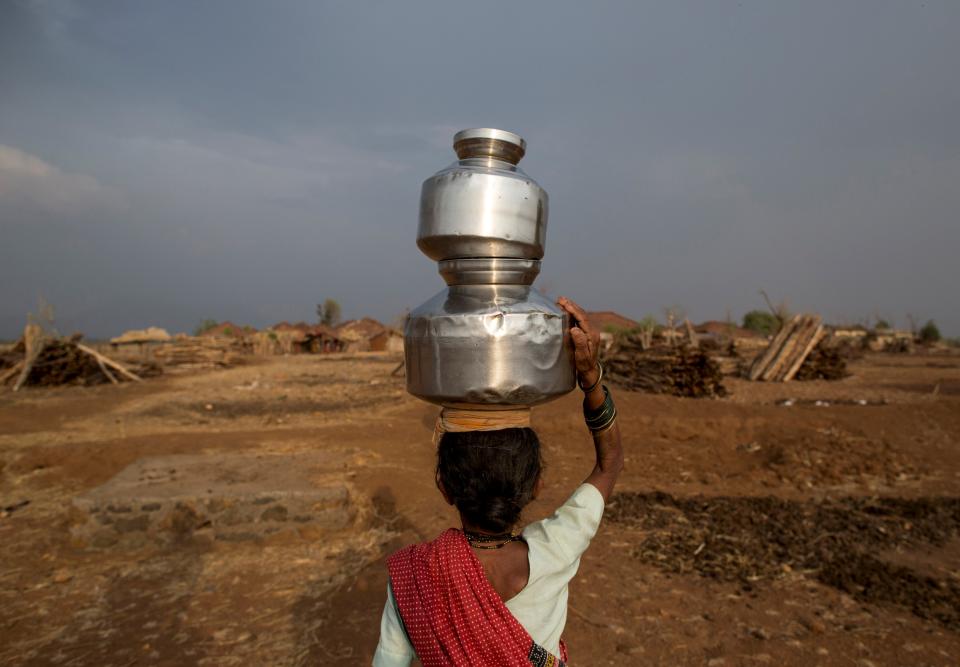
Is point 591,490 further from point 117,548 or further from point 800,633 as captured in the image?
point 117,548

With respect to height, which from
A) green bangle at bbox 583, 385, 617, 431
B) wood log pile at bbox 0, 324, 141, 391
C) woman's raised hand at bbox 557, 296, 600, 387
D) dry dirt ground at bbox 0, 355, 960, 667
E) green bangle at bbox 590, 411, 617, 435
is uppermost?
woman's raised hand at bbox 557, 296, 600, 387

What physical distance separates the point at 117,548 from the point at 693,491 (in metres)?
4.92

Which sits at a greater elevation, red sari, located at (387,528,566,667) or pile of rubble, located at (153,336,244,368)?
red sari, located at (387,528,566,667)

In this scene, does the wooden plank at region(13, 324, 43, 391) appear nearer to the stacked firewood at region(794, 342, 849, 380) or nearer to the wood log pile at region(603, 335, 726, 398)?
the wood log pile at region(603, 335, 726, 398)

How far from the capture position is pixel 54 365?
558 inches

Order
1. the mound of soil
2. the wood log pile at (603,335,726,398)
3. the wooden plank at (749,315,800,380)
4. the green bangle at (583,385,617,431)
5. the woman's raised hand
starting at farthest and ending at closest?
the wooden plank at (749,315,800,380), the wood log pile at (603,335,726,398), the mound of soil, the green bangle at (583,385,617,431), the woman's raised hand

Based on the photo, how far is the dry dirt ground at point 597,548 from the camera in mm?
2947

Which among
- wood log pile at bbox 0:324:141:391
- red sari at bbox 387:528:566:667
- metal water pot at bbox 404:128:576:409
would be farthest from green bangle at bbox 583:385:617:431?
wood log pile at bbox 0:324:141:391

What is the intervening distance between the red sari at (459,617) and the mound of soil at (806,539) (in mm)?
3000

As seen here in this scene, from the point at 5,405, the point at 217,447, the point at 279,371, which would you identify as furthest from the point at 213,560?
the point at 279,371

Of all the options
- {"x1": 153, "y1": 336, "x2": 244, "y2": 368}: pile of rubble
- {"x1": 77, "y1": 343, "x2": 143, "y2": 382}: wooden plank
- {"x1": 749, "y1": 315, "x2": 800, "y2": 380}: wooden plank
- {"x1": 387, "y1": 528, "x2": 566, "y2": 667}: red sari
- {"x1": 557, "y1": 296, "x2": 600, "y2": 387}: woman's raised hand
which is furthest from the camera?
{"x1": 153, "y1": 336, "x2": 244, "y2": 368}: pile of rubble

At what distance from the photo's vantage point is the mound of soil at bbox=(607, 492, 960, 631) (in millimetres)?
3441

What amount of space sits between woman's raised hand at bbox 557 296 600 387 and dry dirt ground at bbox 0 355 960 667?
2.15 m

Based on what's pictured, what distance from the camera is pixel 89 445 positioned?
679 centimetres
